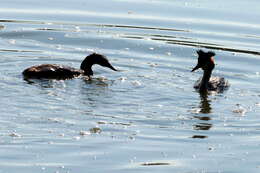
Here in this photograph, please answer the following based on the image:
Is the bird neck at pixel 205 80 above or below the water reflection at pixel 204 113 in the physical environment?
above

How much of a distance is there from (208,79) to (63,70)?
289 centimetres

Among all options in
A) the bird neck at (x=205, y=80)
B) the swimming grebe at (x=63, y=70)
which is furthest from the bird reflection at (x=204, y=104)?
the swimming grebe at (x=63, y=70)

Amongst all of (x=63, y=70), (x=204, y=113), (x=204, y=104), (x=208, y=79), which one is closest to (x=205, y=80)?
(x=208, y=79)

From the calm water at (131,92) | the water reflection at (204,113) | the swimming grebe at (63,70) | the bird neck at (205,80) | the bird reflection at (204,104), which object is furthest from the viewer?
the bird neck at (205,80)

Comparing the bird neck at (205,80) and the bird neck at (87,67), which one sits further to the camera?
the bird neck at (87,67)

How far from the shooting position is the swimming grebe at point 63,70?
1545cm

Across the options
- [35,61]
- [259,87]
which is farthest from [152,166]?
[35,61]

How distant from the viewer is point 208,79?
16.0 meters

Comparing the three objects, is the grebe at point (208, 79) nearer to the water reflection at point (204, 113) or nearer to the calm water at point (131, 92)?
the calm water at point (131, 92)

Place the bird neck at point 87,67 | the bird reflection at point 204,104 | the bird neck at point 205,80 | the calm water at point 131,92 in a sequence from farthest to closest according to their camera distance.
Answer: the bird neck at point 87,67
the bird neck at point 205,80
the bird reflection at point 204,104
the calm water at point 131,92

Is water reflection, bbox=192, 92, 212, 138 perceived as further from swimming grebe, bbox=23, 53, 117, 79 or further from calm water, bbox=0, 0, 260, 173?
swimming grebe, bbox=23, 53, 117, 79

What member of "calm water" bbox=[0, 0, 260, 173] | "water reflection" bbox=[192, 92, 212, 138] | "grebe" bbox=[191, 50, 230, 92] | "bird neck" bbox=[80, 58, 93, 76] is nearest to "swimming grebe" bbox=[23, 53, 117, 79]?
"bird neck" bbox=[80, 58, 93, 76]

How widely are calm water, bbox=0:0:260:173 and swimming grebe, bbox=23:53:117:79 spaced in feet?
0.75

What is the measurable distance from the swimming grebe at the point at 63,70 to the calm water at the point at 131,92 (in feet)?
0.75
